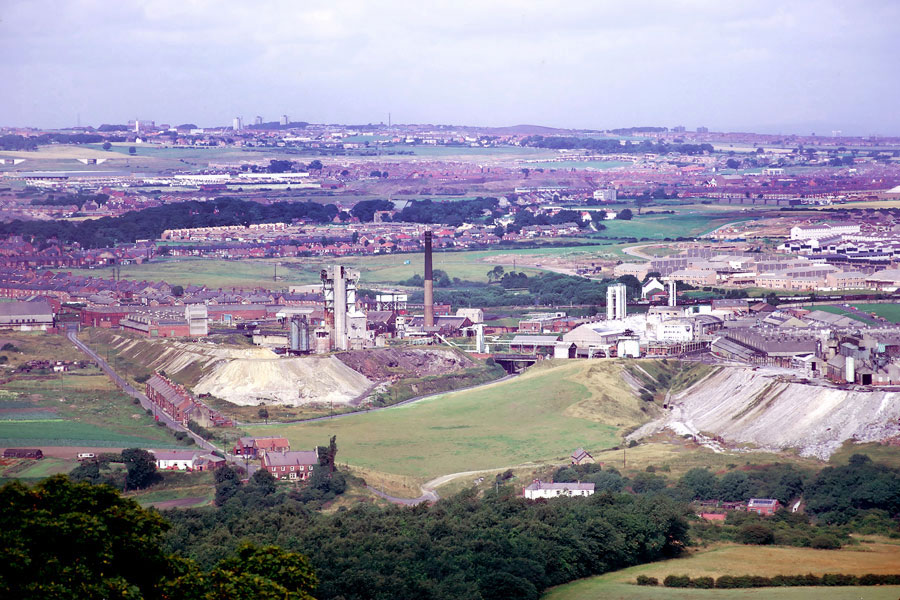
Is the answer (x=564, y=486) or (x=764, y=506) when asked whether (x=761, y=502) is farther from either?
(x=564, y=486)

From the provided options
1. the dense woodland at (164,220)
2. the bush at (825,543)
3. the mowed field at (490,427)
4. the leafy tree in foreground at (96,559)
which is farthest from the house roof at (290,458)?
the dense woodland at (164,220)

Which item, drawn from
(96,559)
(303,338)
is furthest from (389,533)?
(303,338)

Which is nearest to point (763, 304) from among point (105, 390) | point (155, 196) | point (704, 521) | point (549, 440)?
point (549, 440)

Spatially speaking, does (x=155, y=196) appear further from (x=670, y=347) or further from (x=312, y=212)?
(x=670, y=347)

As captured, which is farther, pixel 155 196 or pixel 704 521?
pixel 155 196

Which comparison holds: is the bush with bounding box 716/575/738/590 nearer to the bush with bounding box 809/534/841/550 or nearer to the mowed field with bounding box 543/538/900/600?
the mowed field with bounding box 543/538/900/600

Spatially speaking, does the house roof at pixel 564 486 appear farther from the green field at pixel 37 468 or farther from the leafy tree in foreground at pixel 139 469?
the green field at pixel 37 468
